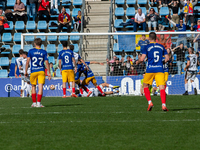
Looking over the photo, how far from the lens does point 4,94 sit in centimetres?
1942

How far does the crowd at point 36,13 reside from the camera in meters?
22.9

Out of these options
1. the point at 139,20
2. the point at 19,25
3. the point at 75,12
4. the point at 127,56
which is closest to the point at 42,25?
the point at 19,25

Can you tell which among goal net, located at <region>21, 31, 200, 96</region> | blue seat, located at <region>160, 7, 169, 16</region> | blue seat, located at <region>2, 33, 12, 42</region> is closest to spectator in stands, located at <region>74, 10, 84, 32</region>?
goal net, located at <region>21, 31, 200, 96</region>

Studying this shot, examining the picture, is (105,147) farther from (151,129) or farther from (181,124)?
(181,124)

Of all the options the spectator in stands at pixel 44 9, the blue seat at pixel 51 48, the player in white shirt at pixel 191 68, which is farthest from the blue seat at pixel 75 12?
the player in white shirt at pixel 191 68

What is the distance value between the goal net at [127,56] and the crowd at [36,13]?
3155 mm

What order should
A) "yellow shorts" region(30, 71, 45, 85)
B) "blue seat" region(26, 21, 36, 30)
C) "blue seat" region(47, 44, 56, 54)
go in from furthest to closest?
"blue seat" region(26, 21, 36, 30), "blue seat" region(47, 44, 56, 54), "yellow shorts" region(30, 71, 45, 85)

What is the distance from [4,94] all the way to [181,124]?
1411cm

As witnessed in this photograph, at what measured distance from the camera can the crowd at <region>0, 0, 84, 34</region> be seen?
75.3ft

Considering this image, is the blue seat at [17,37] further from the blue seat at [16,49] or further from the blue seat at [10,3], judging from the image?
the blue seat at [10,3]

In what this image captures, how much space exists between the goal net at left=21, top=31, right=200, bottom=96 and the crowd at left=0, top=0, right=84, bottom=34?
3.16m

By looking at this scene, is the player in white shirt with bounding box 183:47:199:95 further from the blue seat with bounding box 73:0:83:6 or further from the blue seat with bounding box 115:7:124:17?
the blue seat with bounding box 73:0:83:6

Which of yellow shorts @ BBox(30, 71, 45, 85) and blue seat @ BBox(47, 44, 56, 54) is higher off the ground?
blue seat @ BBox(47, 44, 56, 54)

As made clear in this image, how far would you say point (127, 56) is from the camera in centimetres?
1930
